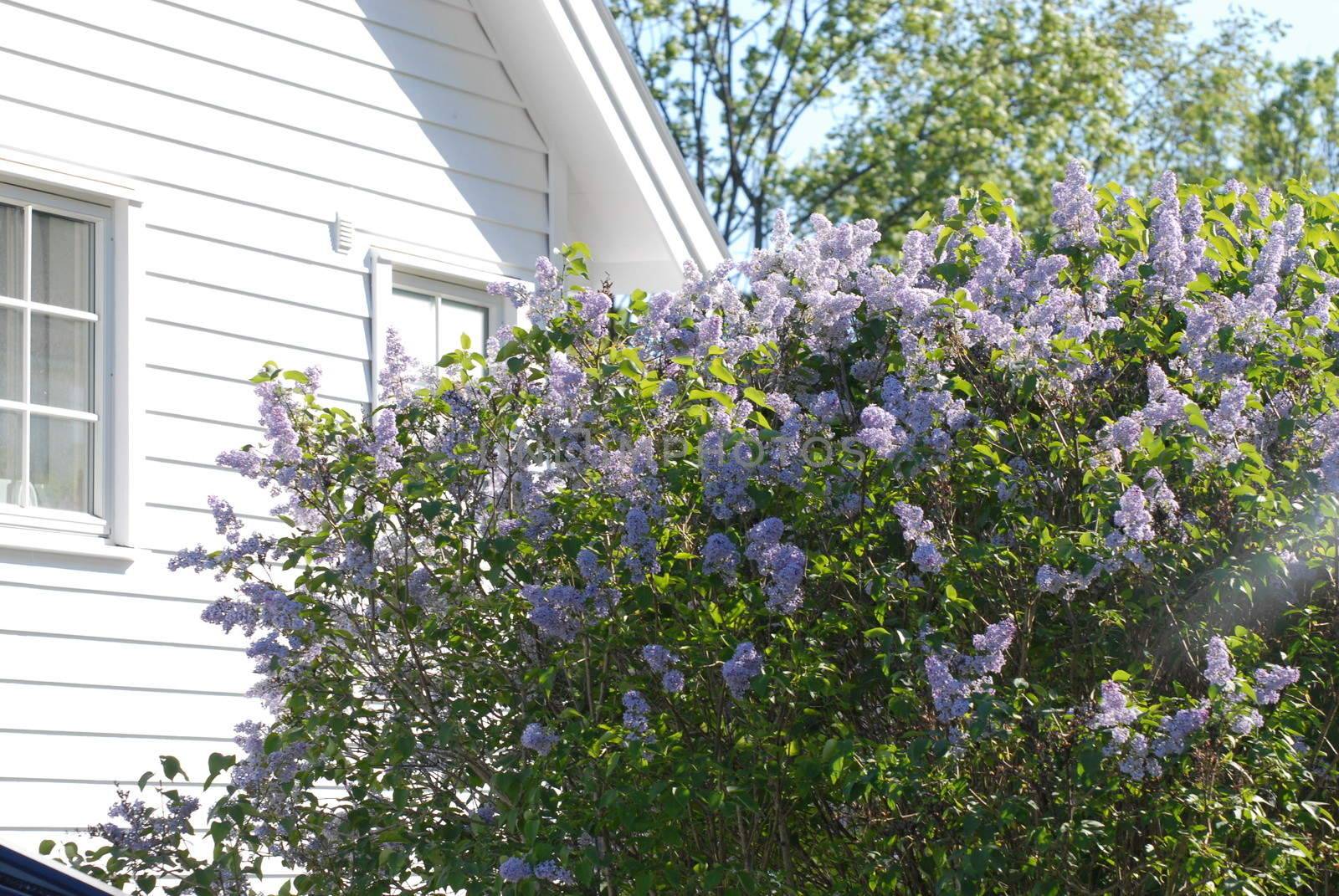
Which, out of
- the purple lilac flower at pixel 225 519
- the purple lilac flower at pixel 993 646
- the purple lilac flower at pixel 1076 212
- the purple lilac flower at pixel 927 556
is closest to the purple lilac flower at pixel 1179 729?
the purple lilac flower at pixel 993 646

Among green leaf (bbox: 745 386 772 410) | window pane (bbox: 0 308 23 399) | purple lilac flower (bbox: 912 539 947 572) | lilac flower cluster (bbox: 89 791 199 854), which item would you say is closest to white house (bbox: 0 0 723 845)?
window pane (bbox: 0 308 23 399)

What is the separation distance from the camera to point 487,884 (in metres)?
3.98

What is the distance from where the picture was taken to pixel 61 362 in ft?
20.0

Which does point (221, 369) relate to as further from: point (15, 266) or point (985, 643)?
point (985, 643)

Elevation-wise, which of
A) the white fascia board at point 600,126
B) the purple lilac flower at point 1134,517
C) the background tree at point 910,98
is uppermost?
the background tree at point 910,98

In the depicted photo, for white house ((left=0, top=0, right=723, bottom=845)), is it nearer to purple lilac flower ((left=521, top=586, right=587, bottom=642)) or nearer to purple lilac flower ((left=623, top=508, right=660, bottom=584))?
purple lilac flower ((left=521, top=586, right=587, bottom=642))

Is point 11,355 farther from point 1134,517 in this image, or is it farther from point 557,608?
point 1134,517

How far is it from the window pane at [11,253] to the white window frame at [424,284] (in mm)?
1523

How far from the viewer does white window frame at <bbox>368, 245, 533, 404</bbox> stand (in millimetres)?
7105

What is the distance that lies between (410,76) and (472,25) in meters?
0.50

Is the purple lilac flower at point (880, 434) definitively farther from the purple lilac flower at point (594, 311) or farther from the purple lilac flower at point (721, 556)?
the purple lilac flower at point (594, 311)

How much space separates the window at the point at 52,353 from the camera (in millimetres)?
5918

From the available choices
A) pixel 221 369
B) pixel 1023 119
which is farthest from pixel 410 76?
pixel 1023 119

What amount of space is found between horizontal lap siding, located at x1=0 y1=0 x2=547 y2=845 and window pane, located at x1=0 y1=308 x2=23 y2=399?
0.44 m
